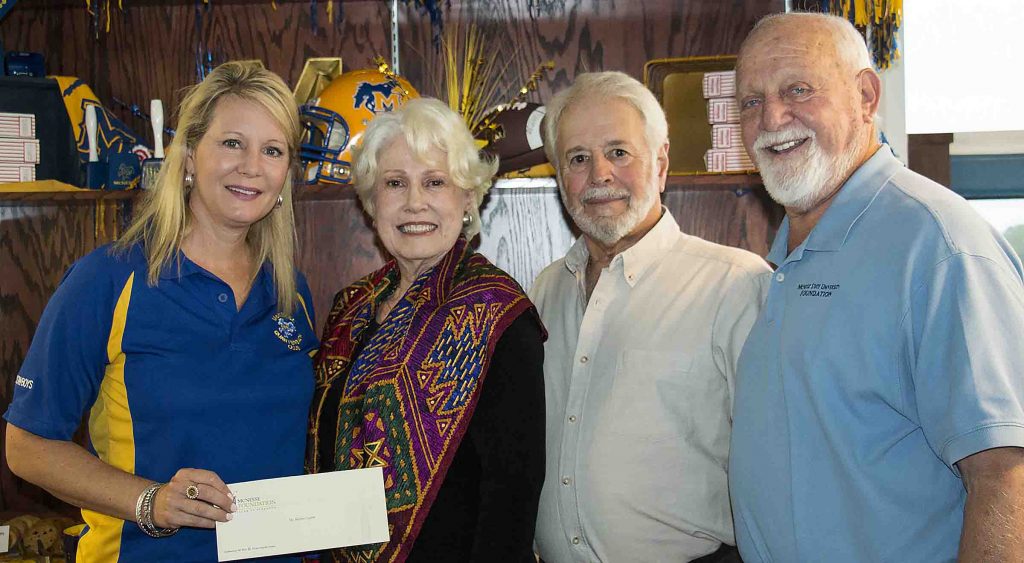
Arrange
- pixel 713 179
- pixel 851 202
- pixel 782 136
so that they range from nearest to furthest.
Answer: pixel 851 202, pixel 782 136, pixel 713 179

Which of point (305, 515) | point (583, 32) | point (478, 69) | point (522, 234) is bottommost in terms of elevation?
point (305, 515)

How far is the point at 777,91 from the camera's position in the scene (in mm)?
1676

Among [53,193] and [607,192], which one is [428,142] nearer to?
[607,192]

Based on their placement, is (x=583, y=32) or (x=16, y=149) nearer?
(x=16, y=149)

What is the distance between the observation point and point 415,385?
1874mm

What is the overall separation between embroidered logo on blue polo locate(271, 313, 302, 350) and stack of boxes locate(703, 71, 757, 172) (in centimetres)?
125

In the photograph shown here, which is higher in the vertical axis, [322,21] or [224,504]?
[322,21]

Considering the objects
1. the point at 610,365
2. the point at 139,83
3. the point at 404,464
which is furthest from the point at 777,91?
the point at 139,83

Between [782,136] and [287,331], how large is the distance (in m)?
1.17

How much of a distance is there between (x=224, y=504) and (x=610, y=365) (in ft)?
2.75

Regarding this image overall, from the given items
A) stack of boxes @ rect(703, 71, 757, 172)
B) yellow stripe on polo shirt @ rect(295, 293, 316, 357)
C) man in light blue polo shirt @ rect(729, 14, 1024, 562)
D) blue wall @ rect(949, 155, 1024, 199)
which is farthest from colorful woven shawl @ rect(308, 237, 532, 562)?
blue wall @ rect(949, 155, 1024, 199)

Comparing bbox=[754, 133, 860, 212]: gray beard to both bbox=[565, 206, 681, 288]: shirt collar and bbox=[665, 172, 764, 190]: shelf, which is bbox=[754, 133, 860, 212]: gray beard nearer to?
bbox=[565, 206, 681, 288]: shirt collar

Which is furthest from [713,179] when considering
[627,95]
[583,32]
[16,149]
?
[16,149]

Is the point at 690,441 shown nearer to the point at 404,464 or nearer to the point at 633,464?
the point at 633,464
